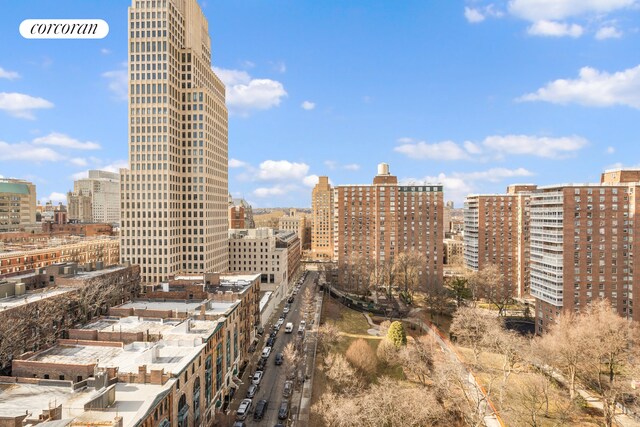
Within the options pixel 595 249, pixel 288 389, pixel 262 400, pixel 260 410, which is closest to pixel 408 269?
pixel 595 249

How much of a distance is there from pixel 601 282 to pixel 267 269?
8242 centimetres

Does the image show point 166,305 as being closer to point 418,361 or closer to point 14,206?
point 418,361

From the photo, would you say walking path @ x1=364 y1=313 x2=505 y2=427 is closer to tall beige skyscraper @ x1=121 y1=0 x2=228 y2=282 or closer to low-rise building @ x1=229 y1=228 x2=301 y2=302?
low-rise building @ x1=229 y1=228 x2=301 y2=302

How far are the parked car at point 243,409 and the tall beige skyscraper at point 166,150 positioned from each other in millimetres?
51584

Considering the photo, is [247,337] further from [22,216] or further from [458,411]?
[22,216]

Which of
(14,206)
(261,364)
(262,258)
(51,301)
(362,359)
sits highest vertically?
(14,206)

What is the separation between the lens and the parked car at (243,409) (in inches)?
1918

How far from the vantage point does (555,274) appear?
77750mm

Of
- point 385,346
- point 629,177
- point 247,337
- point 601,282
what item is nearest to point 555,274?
point 601,282

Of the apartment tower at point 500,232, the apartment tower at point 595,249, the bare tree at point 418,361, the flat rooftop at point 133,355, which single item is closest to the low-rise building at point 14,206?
the flat rooftop at point 133,355

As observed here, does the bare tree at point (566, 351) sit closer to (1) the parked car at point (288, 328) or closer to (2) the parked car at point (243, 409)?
(2) the parked car at point (243, 409)

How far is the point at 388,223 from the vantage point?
124562mm

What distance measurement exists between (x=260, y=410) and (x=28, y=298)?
1369 inches

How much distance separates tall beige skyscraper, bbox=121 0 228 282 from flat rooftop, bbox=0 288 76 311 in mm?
36826
